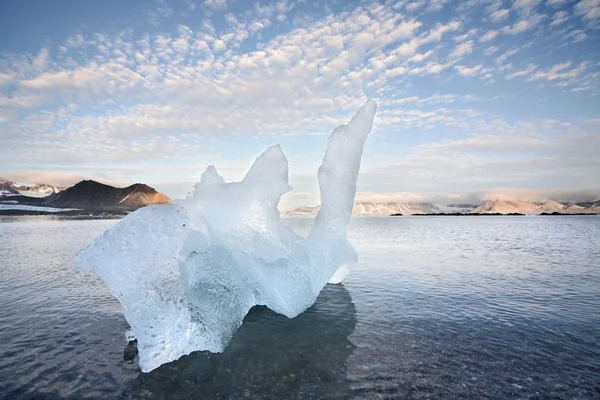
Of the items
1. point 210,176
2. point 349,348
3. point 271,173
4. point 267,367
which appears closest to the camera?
point 267,367

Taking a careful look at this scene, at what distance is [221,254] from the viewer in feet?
37.6

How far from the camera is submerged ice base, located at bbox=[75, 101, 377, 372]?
328 inches

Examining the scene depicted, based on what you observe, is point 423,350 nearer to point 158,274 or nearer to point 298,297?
point 298,297

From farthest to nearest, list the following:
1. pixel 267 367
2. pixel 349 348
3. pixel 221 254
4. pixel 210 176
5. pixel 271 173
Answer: pixel 210 176 → pixel 271 173 → pixel 221 254 → pixel 349 348 → pixel 267 367

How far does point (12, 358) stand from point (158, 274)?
4.92m

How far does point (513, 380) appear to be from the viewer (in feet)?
25.1

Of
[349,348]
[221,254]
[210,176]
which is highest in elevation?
[210,176]

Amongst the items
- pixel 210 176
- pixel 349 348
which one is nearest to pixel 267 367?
pixel 349 348

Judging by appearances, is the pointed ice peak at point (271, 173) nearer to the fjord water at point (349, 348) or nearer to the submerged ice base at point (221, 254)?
the submerged ice base at point (221, 254)

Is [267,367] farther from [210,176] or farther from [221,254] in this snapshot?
[210,176]

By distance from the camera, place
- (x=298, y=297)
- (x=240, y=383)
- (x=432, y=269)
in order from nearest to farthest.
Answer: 1. (x=240, y=383)
2. (x=298, y=297)
3. (x=432, y=269)

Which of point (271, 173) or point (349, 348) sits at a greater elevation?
point (271, 173)

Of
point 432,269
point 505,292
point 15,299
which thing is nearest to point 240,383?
point 15,299

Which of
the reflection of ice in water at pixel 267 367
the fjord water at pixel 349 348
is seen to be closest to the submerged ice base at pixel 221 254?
the reflection of ice in water at pixel 267 367
